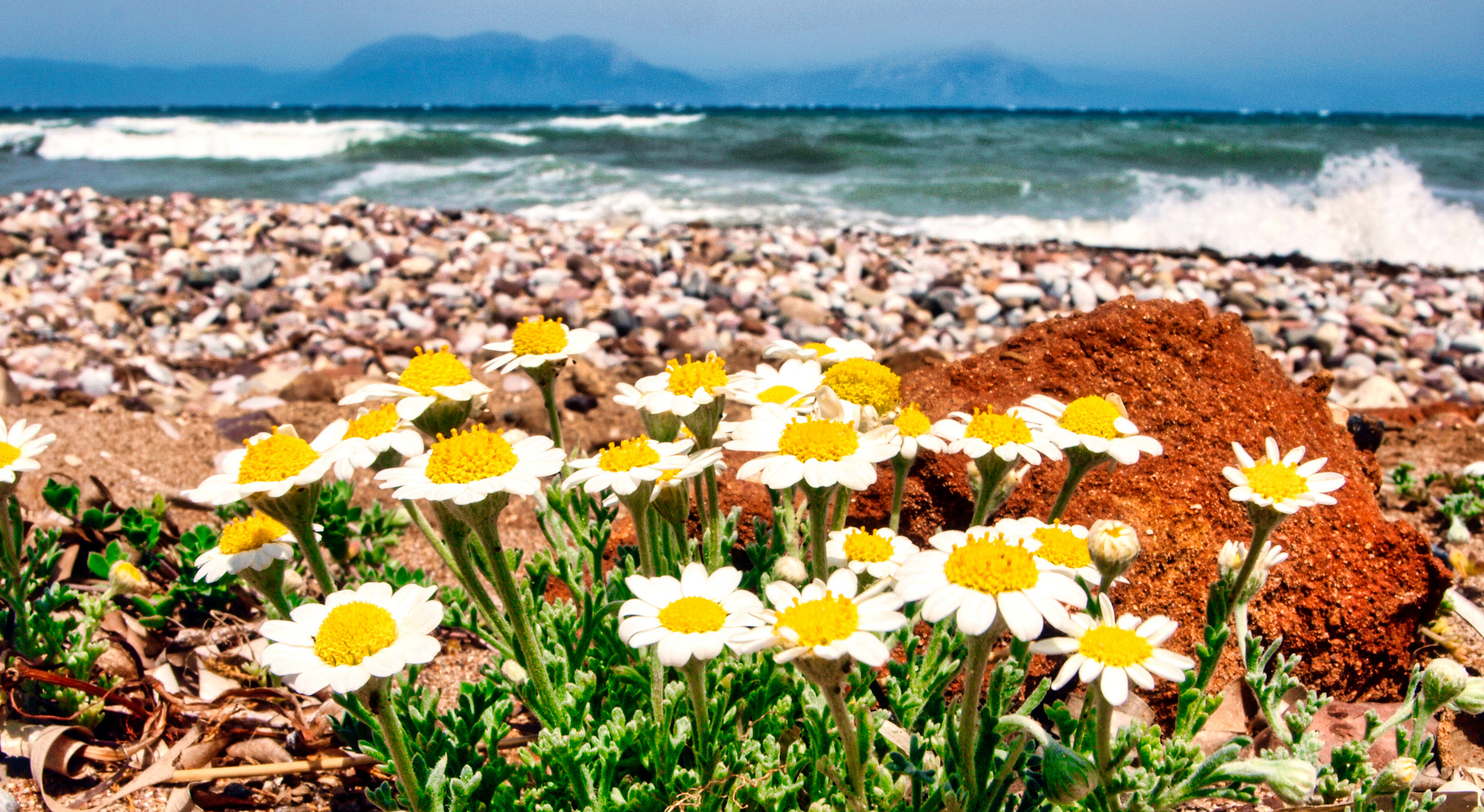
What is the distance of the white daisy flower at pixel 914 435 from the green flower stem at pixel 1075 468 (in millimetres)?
248

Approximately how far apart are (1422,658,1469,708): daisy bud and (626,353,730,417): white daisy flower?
55.0 inches

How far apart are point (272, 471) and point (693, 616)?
84 cm

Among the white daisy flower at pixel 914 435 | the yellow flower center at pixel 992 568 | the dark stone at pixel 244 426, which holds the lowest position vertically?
the dark stone at pixel 244 426

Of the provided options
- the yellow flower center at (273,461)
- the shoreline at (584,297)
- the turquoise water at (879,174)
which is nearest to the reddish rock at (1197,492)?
the yellow flower center at (273,461)

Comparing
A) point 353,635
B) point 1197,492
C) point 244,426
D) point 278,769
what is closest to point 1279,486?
point 1197,492

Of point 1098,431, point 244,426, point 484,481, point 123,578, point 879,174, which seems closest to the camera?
point 484,481

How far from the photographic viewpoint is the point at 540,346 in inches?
87.3

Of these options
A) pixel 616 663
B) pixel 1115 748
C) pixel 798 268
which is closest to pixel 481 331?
pixel 798 268

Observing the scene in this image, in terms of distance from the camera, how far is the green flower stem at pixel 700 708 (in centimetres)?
171

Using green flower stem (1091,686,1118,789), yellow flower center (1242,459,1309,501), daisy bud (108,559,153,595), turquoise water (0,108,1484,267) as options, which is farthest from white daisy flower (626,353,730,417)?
turquoise water (0,108,1484,267)

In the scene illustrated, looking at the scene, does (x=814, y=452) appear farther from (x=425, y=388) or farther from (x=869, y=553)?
(x=425, y=388)

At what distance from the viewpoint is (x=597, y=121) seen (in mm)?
38156

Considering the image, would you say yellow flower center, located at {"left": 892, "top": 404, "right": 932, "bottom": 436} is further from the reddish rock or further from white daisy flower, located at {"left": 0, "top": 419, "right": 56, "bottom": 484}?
white daisy flower, located at {"left": 0, "top": 419, "right": 56, "bottom": 484}

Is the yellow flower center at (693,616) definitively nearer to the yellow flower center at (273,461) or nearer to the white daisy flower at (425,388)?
the white daisy flower at (425,388)
